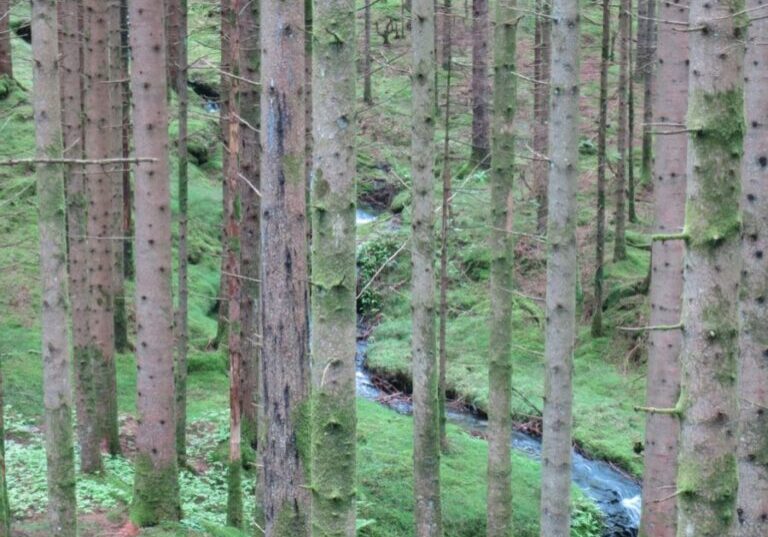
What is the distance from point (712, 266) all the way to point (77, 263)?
8787 millimetres

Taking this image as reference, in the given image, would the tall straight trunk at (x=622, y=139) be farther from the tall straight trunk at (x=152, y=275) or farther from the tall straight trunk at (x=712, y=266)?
the tall straight trunk at (x=712, y=266)

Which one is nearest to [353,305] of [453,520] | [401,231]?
[453,520]

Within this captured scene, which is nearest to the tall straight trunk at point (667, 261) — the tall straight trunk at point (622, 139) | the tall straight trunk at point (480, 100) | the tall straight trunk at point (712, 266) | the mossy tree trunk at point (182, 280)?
the tall straight trunk at point (712, 266)

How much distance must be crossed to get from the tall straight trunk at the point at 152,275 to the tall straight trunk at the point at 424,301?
2585mm

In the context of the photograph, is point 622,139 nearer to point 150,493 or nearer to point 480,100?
point 480,100

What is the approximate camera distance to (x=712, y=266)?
12.8 ft

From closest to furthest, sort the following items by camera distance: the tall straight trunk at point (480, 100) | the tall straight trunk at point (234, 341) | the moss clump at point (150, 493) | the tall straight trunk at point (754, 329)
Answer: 1. the tall straight trunk at point (754, 329)
2. the moss clump at point (150, 493)
3. the tall straight trunk at point (234, 341)
4. the tall straight trunk at point (480, 100)

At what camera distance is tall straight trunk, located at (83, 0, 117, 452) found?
10953 millimetres

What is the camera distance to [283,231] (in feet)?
18.0

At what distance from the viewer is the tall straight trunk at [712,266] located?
389cm

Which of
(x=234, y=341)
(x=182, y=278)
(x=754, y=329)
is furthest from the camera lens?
(x=182, y=278)

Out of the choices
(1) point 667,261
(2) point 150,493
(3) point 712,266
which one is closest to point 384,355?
(2) point 150,493

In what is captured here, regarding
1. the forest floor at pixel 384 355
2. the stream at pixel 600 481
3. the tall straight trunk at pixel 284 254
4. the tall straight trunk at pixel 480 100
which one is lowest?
the stream at pixel 600 481

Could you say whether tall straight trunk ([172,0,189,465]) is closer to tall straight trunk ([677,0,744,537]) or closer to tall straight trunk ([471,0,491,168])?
tall straight trunk ([677,0,744,537])
